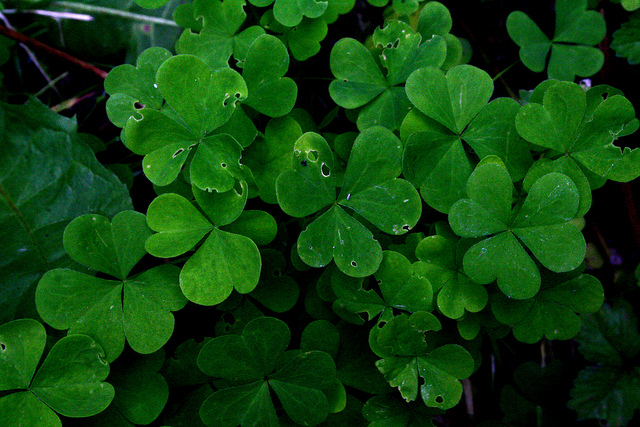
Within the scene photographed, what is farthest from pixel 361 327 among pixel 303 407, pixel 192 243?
pixel 192 243

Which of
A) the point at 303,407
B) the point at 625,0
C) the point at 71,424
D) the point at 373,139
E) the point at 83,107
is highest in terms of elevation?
the point at 625,0

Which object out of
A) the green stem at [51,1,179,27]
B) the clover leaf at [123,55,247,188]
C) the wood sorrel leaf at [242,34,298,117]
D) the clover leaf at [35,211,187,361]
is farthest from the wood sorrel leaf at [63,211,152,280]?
the green stem at [51,1,179,27]

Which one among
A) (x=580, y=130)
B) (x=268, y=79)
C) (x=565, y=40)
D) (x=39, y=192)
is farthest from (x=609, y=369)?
(x=39, y=192)

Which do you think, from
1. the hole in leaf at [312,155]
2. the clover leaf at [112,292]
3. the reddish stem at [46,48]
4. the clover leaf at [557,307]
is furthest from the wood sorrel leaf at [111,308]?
the clover leaf at [557,307]

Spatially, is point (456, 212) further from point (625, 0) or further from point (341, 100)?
point (625, 0)

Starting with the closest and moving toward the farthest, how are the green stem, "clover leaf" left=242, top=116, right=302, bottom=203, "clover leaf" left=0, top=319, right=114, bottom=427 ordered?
"clover leaf" left=0, top=319, right=114, bottom=427 < "clover leaf" left=242, top=116, right=302, bottom=203 < the green stem

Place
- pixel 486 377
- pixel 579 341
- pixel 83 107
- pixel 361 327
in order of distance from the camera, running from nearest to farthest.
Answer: pixel 361 327 < pixel 579 341 < pixel 486 377 < pixel 83 107

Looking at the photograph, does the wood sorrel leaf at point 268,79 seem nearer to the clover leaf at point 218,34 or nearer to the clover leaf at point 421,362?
the clover leaf at point 218,34

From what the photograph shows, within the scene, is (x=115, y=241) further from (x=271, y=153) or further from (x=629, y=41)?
(x=629, y=41)

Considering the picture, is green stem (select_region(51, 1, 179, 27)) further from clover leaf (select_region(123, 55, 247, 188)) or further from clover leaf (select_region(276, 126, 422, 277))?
clover leaf (select_region(276, 126, 422, 277))
